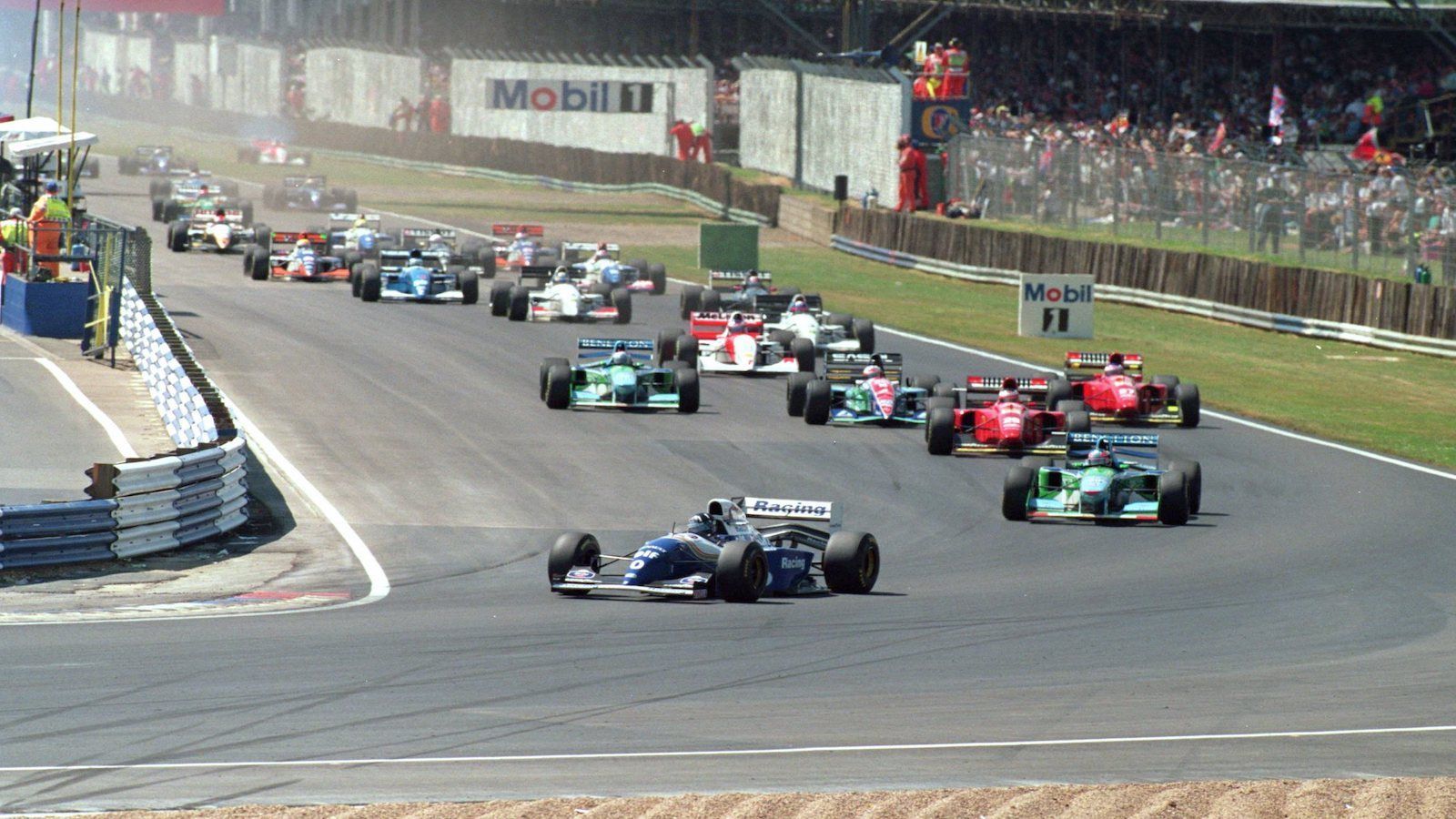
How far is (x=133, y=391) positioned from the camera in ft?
90.4

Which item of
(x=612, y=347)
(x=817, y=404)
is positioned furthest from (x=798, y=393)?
(x=612, y=347)

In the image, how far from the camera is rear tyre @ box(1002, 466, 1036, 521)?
2006cm

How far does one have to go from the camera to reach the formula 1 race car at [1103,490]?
20047mm

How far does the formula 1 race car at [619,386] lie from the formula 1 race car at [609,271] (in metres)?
10.9

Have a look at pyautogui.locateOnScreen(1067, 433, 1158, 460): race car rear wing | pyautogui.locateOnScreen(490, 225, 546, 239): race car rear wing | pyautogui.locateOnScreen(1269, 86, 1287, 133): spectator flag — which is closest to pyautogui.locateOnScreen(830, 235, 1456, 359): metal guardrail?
pyautogui.locateOnScreen(490, 225, 546, 239): race car rear wing

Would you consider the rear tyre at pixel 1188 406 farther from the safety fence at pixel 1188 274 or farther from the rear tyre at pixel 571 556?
the rear tyre at pixel 571 556

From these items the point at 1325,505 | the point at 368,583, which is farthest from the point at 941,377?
the point at 368,583

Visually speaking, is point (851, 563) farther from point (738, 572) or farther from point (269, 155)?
point (269, 155)

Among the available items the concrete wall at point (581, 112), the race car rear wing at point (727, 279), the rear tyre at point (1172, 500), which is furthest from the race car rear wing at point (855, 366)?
the concrete wall at point (581, 112)

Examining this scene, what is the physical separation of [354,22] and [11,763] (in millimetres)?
84911

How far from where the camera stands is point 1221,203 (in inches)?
1547

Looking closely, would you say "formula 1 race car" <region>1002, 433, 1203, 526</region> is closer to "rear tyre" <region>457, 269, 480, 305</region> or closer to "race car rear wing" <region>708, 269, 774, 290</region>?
"race car rear wing" <region>708, 269, 774, 290</region>

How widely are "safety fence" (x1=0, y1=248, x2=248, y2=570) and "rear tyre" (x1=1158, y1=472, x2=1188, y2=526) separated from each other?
28.1ft

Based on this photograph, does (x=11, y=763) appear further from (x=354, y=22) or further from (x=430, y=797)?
(x=354, y=22)
